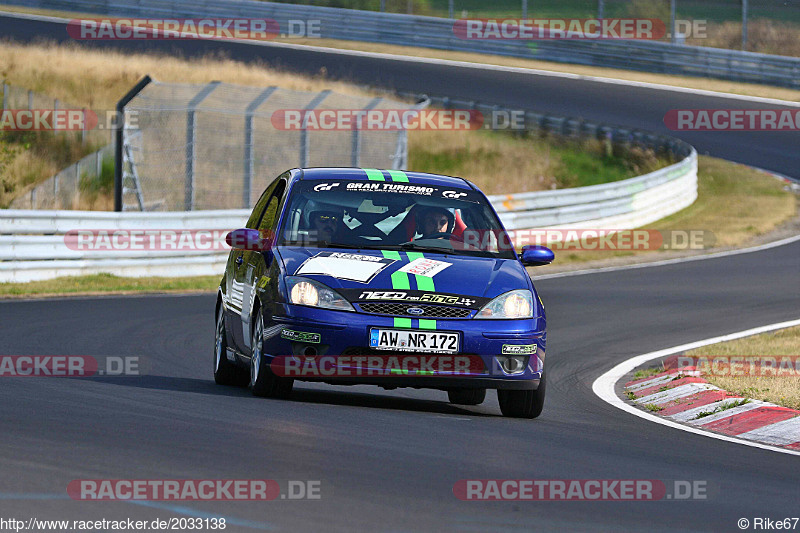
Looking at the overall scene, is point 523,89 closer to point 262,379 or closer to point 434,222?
point 434,222

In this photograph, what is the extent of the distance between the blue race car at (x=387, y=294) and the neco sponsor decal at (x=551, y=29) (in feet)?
106

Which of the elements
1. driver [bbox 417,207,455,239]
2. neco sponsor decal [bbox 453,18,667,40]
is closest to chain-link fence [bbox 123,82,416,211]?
driver [bbox 417,207,455,239]

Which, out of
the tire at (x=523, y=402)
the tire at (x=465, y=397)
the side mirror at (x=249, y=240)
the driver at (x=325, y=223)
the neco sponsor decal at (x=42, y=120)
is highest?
the driver at (x=325, y=223)

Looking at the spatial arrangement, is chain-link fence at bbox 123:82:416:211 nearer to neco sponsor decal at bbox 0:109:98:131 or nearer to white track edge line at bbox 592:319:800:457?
neco sponsor decal at bbox 0:109:98:131

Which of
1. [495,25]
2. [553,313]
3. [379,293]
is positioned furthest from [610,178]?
[379,293]

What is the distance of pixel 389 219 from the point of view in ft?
31.3

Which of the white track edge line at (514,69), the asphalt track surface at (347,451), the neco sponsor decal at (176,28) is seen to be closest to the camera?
the asphalt track surface at (347,451)

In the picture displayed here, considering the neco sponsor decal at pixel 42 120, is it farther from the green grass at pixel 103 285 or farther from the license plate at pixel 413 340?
the license plate at pixel 413 340

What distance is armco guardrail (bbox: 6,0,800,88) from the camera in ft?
129

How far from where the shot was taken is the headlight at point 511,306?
8.76m

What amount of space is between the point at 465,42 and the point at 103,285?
2504 centimetres

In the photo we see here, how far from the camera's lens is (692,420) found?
9.72 m

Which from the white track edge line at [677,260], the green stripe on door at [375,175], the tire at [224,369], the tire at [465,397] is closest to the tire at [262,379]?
the tire at [224,369]

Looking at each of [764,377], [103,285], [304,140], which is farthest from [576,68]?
[764,377]
